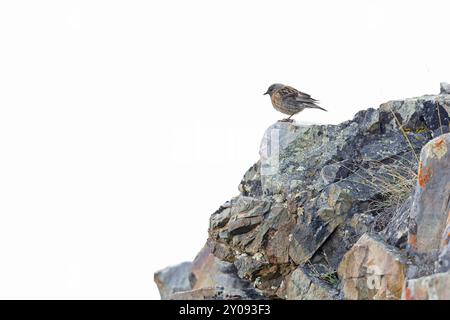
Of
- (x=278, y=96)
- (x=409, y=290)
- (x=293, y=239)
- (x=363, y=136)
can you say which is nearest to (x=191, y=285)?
(x=293, y=239)

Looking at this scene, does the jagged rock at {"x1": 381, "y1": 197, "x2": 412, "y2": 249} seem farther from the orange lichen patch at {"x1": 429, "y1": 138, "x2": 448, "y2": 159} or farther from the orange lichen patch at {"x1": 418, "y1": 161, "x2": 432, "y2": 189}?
the orange lichen patch at {"x1": 429, "y1": 138, "x2": 448, "y2": 159}

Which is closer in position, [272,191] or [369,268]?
[369,268]

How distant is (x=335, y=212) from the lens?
9617 millimetres

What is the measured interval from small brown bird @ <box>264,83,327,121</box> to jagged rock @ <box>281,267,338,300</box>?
5.59 meters

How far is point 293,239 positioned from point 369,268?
1.67 metres

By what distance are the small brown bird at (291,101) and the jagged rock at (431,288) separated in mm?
8252

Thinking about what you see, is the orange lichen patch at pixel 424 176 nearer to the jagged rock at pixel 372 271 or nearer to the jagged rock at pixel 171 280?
the jagged rock at pixel 372 271

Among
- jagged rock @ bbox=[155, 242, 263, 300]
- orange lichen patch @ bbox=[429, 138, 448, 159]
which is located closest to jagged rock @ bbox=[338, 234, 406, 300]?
orange lichen patch @ bbox=[429, 138, 448, 159]

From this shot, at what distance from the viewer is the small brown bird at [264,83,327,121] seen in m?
14.5

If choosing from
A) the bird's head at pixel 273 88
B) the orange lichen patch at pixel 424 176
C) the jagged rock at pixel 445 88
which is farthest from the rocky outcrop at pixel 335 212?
the bird's head at pixel 273 88

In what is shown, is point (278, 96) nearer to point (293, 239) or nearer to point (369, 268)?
point (293, 239)

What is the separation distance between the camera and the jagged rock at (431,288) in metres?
6.06
